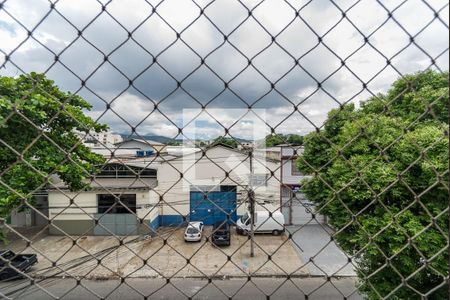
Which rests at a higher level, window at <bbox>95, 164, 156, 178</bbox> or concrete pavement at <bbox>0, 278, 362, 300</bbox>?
window at <bbox>95, 164, 156, 178</bbox>

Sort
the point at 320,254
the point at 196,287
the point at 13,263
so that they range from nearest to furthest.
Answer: the point at 13,263
the point at 196,287
the point at 320,254

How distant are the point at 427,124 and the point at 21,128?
3.67 m

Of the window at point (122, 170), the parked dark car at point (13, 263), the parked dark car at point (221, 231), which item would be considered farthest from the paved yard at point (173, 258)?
the parked dark car at point (13, 263)

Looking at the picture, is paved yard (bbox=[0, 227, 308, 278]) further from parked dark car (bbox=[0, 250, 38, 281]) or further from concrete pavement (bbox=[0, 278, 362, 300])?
parked dark car (bbox=[0, 250, 38, 281])

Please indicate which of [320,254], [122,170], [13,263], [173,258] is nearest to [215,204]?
[122,170]

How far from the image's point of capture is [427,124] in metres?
3.21

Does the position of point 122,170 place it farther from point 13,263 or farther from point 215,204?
point 215,204

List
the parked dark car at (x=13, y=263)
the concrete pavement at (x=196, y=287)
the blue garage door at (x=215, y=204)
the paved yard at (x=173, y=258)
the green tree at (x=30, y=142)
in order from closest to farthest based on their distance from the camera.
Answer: the parked dark car at (x=13, y=263) → the blue garage door at (x=215, y=204) → the green tree at (x=30, y=142) → the concrete pavement at (x=196, y=287) → the paved yard at (x=173, y=258)

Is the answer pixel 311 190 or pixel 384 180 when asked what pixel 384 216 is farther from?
pixel 311 190

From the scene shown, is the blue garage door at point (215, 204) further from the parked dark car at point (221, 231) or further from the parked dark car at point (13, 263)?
the parked dark car at point (13, 263)

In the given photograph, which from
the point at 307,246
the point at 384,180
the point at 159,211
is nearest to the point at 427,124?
the point at 384,180

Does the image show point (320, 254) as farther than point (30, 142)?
Yes

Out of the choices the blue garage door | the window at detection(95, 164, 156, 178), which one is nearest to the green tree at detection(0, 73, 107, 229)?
the window at detection(95, 164, 156, 178)

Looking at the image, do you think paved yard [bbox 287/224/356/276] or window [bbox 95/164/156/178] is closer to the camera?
window [bbox 95/164/156/178]
